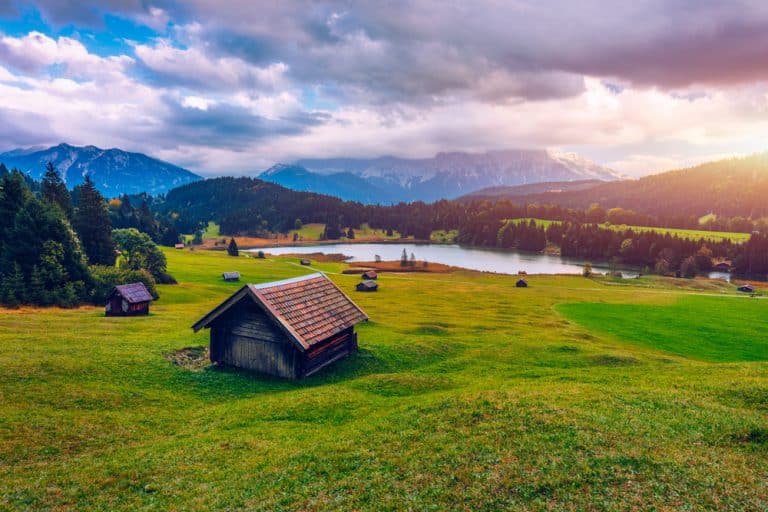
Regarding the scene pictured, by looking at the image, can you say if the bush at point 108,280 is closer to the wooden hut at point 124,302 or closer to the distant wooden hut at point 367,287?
the wooden hut at point 124,302

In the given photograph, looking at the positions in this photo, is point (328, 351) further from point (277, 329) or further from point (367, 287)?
point (367, 287)

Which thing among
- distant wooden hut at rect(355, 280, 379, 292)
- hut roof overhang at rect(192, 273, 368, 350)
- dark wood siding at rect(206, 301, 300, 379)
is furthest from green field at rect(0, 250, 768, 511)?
distant wooden hut at rect(355, 280, 379, 292)

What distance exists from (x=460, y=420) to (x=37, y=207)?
67.8 m

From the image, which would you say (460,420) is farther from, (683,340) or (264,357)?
(683,340)

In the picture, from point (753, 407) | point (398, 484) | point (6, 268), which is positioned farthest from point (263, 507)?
point (6, 268)

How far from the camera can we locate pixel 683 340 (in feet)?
152

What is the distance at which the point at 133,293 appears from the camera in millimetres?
51500

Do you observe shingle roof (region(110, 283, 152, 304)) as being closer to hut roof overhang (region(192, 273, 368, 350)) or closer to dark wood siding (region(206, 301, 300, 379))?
hut roof overhang (region(192, 273, 368, 350))

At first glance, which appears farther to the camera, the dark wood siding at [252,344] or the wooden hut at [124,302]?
the wooden hut at [124,302]

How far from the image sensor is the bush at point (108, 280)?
198 ft

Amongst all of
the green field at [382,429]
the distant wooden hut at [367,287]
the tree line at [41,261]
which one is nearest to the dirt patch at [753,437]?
the green field at [382,429]

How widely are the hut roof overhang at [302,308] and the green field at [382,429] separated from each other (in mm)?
3017

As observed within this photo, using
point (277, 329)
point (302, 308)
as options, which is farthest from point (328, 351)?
point (277, 329)

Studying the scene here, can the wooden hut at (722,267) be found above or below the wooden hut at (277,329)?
below
